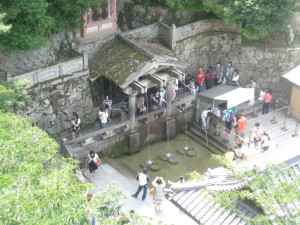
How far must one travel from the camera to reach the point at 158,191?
22484mm

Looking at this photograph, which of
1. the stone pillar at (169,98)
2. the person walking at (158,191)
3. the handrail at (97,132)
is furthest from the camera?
the stone pillar at (169,98)

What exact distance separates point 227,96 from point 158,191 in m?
7.91

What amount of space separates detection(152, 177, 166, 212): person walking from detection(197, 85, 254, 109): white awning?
23.4ft

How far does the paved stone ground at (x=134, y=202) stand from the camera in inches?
887

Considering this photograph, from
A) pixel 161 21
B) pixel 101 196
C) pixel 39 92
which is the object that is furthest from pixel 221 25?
pixel 101 196

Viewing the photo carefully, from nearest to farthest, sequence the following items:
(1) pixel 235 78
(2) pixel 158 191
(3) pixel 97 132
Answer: (2) pixel 158 191 → (3) pixel 97 132 → (1) pixel 235 78

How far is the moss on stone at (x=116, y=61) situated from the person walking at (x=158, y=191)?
5848 mm

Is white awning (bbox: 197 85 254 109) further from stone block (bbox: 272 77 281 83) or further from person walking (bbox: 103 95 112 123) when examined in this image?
person walking (bbox: 103 95 112 123)

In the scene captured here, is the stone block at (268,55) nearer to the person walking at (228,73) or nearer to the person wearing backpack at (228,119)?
the person walking at (228,73)

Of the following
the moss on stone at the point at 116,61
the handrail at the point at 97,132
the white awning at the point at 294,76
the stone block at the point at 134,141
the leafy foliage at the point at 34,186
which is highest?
the leafy foliage at the point at 34,186

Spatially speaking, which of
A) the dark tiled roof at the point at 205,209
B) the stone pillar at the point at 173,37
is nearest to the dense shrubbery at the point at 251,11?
the stone pillar at the point at 173,37

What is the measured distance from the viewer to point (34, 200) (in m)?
10.6

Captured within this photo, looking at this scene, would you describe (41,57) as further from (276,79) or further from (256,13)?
(276,79)

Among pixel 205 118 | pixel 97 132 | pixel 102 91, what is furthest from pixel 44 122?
pixel 205 118
